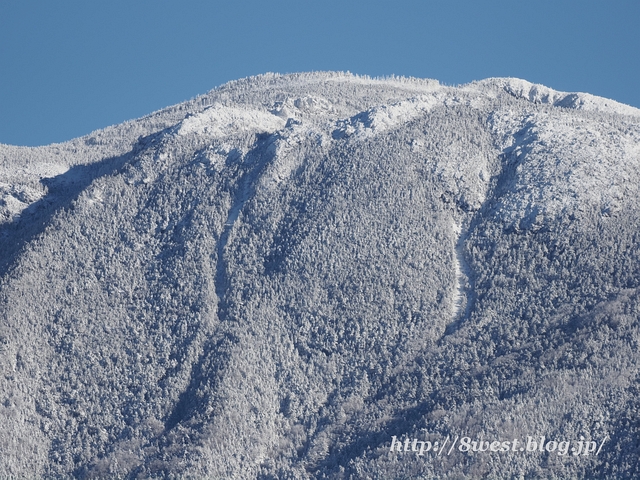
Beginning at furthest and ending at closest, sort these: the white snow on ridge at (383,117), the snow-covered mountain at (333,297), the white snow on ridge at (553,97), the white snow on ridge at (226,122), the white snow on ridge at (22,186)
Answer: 1. the white snow on ridge at (553,97)
2. the white snow on ridge at (226,122)
3. the white snow on ridge at (383,117)
4. the white snow on ridge at (22,186)
5. the snow-covered mountain at (333,297)

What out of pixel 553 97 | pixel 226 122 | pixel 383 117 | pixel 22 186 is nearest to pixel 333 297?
pixel 383 117

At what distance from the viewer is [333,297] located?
139 metres

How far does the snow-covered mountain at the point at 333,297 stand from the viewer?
Result: 119 metres

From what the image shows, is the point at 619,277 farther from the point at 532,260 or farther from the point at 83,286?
the point at 83,286

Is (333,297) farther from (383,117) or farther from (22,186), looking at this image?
(22,186)

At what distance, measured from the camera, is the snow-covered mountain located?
119000 mm

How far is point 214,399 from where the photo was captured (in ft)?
412

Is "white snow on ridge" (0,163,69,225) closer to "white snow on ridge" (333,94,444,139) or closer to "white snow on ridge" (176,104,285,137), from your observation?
"white snow on ridge" (176,104,285,137)

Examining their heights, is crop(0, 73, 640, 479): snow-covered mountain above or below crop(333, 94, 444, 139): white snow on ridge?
below

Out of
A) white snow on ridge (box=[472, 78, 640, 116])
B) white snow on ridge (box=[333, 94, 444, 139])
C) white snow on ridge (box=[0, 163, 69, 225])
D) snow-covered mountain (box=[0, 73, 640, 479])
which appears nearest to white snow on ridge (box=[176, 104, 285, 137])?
snow-covered mountain (box=[0, 73, 640, 479])

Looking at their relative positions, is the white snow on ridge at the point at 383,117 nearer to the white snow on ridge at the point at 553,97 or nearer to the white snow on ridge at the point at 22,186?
the white snow on ridge at the point at 553,97

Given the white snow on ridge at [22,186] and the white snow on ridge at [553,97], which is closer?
the white snow on ridge at [22,186]

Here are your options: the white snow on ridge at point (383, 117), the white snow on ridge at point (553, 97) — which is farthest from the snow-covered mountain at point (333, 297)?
the white snow on ridge at point (553, 97)

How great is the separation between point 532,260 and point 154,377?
4123cm
